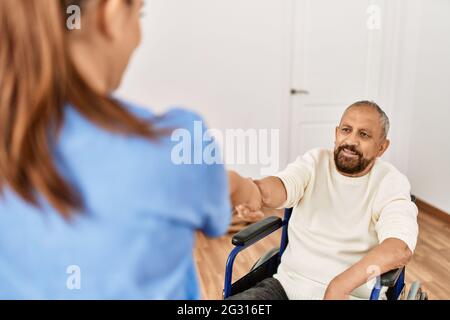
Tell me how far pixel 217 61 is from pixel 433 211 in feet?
5.89

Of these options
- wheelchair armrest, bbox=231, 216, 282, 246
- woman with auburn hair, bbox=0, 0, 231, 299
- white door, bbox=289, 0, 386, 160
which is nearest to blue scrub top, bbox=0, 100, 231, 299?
woman with auburn hair, bbox=0, 0, 231, 299

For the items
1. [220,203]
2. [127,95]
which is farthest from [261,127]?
[220,203]

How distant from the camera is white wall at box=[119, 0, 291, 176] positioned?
10.5ft

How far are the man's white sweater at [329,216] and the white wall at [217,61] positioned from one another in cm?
191

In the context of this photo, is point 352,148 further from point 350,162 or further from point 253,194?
point 253,194

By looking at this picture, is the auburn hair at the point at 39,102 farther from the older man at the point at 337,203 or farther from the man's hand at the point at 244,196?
the older man at the point at 337,203

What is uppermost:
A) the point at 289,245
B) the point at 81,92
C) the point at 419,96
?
the point at 81,92

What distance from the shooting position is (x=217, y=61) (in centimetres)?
335

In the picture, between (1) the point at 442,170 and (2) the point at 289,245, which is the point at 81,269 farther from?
(1) the point at 442,170

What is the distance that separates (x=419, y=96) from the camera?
139 inches

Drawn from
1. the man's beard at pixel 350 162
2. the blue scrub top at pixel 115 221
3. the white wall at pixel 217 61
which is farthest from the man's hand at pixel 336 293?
the white wall at pixel 217 61

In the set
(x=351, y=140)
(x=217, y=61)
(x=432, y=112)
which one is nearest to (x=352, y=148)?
(x=351, y=140)

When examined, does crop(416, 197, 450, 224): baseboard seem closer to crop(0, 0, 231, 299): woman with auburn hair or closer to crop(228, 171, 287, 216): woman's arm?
crop(228, 171, 287, 216): woman's arm
